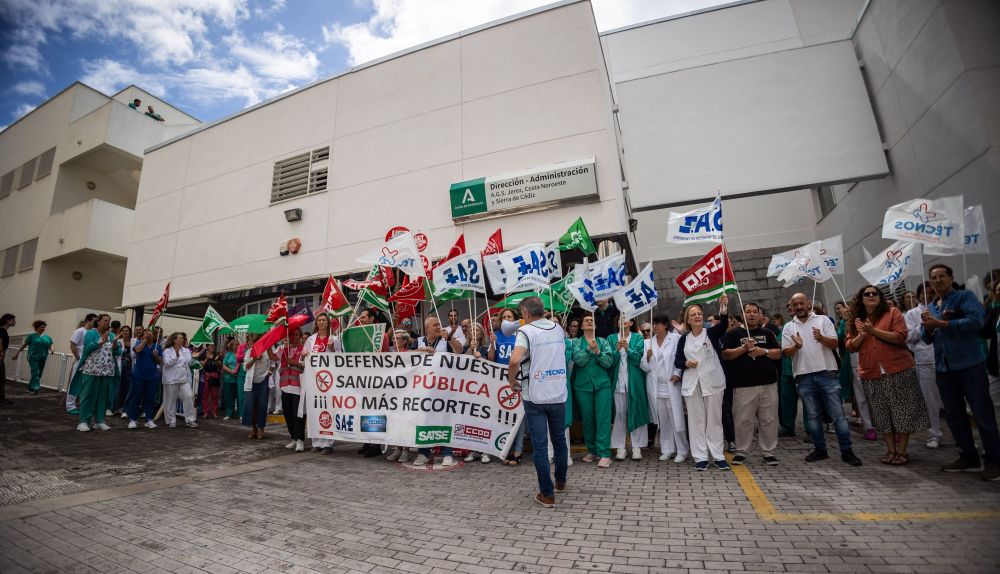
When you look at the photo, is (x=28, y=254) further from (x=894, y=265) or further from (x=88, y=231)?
(x=894, y=265)

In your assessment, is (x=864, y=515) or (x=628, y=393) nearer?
(x=864, y=515)

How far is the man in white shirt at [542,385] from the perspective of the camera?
4.54 meters

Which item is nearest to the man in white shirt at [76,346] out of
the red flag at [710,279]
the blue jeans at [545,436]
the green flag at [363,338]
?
the green flag at [363,338]

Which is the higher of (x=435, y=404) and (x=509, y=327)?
(x=509, y=327)

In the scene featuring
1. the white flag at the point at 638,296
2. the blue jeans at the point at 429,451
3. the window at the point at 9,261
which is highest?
the window at the point at 9,261

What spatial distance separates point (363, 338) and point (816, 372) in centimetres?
691

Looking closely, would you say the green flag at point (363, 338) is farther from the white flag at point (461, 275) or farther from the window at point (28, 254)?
the window at point (28, 254)

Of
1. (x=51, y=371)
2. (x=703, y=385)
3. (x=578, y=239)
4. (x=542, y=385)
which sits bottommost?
(x=703, y=385)

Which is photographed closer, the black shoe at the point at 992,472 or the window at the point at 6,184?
the black shoe at the point at 992,472

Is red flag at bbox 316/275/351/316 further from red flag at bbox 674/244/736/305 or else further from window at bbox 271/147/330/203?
window at bbox 271/147/330/203

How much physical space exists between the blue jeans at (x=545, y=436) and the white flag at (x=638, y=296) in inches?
102

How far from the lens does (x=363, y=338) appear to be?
26.1 ft

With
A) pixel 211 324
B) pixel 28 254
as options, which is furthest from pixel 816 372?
pixel 28 254

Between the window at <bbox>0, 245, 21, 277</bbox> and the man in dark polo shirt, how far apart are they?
29966 millimetres
